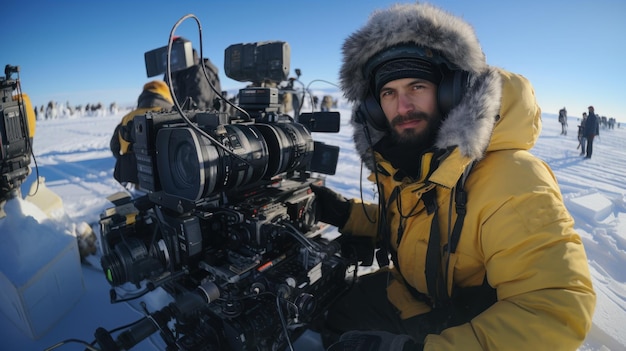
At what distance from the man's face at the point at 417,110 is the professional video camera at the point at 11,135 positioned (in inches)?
118

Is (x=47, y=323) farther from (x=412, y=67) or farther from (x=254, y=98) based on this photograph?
(x=412, y=67)

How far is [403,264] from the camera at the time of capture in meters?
1.87

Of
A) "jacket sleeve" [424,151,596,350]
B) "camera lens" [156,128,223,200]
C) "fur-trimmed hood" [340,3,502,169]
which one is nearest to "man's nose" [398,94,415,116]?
"fur-trimmed hood" [340,3,502,169]

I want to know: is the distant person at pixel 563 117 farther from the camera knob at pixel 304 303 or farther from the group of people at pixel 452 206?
the camera knob at pixel 304 303

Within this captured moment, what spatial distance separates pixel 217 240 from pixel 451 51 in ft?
5.64

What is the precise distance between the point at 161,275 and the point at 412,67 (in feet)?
6.20

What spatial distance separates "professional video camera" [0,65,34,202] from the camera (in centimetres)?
237

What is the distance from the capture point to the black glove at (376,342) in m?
1.22

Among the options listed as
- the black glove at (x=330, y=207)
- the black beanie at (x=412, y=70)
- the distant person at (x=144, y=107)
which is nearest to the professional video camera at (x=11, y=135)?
the distant person at (x=144, y=107)

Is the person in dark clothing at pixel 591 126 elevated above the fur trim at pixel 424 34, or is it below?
below

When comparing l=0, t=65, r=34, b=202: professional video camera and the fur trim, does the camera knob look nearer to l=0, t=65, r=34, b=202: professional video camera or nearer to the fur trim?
the fur trim

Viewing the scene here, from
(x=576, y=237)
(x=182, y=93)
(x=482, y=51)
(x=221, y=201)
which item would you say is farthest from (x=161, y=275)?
(x=182, y=93)

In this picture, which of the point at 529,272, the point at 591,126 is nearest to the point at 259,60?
the point at 529,272

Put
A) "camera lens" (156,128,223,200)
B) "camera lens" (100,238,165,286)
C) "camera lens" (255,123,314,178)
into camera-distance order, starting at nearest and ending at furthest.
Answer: "camera lens" (156,128,223,200) → "camera lens" (100,238,165,286) → "camera lens" (255,123,314,178)
